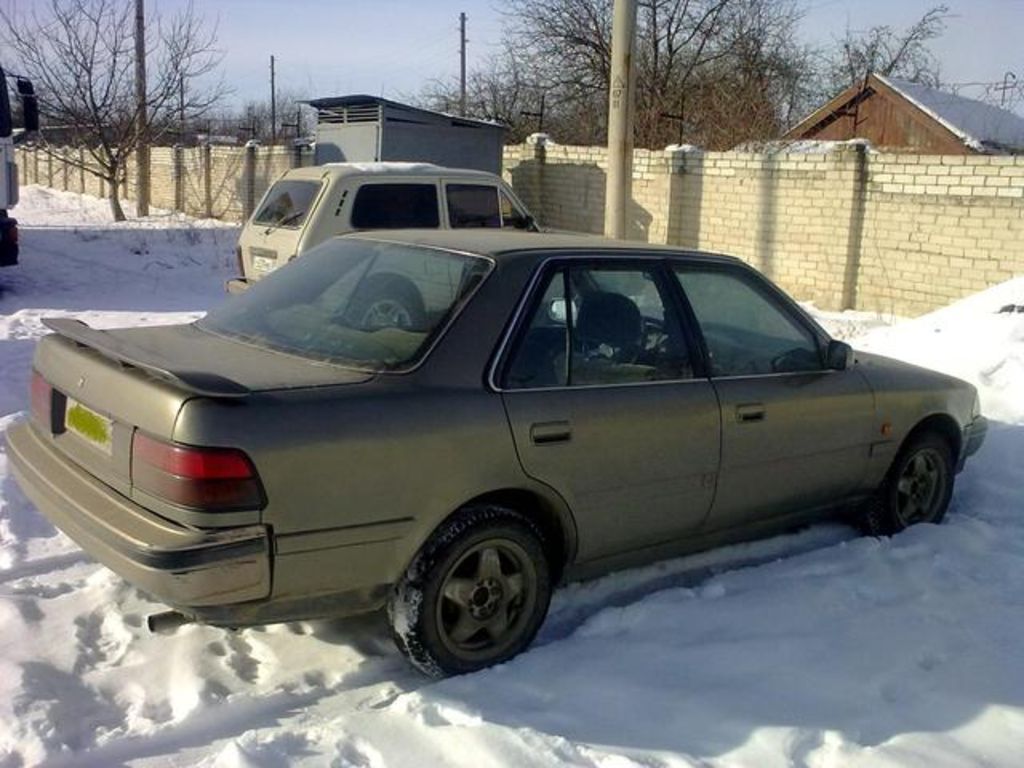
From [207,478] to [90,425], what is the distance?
0.75 meters

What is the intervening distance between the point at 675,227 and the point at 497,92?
60.0 feet

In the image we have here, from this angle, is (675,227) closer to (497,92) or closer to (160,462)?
(160,462)

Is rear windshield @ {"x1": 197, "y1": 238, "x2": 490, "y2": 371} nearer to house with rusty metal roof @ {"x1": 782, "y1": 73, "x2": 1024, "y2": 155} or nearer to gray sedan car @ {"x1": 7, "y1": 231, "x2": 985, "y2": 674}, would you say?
gray sedan car @ {"x1": 7, "y1": 231, "x2": 985, "y2": 674}

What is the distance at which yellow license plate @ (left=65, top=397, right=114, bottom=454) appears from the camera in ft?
11.1

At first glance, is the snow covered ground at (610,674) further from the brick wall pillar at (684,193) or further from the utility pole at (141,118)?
the utility pole at (141,118)

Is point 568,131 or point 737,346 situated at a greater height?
point 568,131

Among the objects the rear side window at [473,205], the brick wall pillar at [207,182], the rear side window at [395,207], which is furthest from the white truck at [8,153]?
the brick wall pillar at [207,182]

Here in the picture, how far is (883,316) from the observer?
12.6 m

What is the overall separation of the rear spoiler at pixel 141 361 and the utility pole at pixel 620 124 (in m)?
8.17

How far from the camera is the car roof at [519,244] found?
13.1 ft

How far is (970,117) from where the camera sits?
27.3 metres

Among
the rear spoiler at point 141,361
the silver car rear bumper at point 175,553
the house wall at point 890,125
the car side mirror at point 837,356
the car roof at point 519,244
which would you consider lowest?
the silver car rear bumper at point 175,553

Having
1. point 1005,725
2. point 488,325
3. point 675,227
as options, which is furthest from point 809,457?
point 675,227

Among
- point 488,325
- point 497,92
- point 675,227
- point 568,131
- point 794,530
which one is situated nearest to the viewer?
point 488,325
